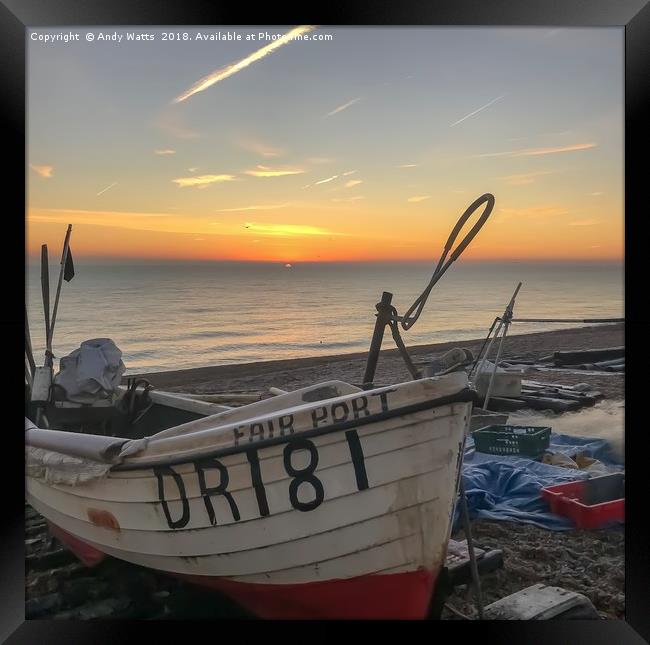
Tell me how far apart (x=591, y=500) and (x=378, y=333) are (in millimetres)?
1214

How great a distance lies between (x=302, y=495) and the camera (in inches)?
98.3

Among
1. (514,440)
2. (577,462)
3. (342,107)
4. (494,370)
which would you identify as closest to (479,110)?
(342,107)

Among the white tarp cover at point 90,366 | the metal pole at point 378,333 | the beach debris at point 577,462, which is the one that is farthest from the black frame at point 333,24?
the metal pole at point 378,333

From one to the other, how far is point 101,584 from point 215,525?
2.81ft

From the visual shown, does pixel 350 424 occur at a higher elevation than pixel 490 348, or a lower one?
lower

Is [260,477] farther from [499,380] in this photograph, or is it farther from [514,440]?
[499,380]

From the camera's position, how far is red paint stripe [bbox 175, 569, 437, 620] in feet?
8.62

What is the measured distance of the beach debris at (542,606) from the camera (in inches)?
112

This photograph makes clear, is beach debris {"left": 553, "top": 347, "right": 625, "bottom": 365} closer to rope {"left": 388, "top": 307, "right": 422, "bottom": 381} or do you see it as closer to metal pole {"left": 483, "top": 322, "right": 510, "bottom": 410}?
metal pole {"left": 483, "top": 322, "right": 510, "bottom": 410}

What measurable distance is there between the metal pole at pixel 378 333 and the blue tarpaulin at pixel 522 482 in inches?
24.7

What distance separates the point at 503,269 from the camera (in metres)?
3.22

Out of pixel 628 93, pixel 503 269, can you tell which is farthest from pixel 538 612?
pixel 628 93

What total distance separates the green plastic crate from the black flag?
205 cm

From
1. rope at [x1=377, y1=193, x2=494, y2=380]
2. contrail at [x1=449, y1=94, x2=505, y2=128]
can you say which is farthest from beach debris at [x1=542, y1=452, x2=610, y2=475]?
contrail at [x1=449, y1=94, x2=505, y2=128]
